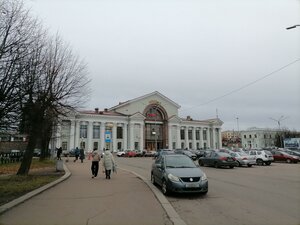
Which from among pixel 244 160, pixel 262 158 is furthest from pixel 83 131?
pixel 244 160

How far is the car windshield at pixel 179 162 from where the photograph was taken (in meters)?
12.9

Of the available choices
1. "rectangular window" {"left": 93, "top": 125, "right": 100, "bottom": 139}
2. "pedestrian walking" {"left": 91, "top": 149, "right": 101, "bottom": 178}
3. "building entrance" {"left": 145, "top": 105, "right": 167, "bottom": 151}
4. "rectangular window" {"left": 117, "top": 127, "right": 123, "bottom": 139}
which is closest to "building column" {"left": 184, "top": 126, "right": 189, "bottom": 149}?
"building entrance" {"left": 145, "top": 105, "right": 167, "bottom": 151}

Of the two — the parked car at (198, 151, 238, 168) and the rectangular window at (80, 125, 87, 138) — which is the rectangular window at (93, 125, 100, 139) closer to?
the rectangular window at (80, 125, 87, 138)

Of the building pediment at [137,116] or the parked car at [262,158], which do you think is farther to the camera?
the building pediment at [137,116]

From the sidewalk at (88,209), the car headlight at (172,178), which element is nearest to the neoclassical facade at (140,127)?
the sidewalk at (88,209)

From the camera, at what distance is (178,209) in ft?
30.5

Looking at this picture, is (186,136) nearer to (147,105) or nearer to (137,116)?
(147,105)

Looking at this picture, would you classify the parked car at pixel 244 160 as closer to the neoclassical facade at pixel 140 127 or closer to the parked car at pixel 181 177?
the parked car at pixel 181 177

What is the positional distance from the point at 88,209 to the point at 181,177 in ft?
12.5

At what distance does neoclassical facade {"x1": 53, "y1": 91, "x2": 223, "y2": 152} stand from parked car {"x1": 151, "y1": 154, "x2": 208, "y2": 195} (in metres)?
73.7

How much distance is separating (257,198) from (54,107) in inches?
542

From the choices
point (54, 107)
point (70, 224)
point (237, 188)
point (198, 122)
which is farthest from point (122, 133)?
point (70, 224)

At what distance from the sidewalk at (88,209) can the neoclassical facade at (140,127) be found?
2924 inches

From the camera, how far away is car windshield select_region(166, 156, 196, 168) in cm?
1287
